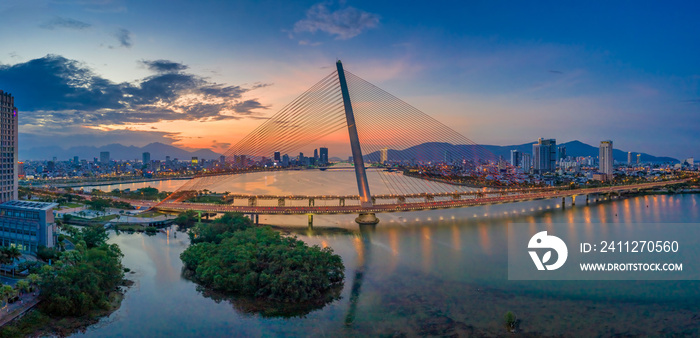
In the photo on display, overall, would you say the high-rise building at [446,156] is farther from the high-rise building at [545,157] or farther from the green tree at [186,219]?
the high-rise building at [545,157]

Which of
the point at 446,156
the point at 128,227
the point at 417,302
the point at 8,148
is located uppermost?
the point at 446,156

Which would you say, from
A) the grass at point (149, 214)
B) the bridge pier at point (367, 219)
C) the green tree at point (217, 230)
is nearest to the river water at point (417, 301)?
the green tree at point (217, 230)

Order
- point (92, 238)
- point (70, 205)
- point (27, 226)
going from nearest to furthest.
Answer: point (27, 226)
point (92, 238)
point (70, 205)

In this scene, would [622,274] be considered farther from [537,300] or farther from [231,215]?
[231,215]

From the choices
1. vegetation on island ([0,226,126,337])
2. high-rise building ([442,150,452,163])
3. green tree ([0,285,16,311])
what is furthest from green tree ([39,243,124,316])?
high-rise building ([442,150,452,163])

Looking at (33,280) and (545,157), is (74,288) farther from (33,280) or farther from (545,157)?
(545,157)

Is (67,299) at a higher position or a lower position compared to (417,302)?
higher

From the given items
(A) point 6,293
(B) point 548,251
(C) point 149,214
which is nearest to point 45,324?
(A) point 6,293
